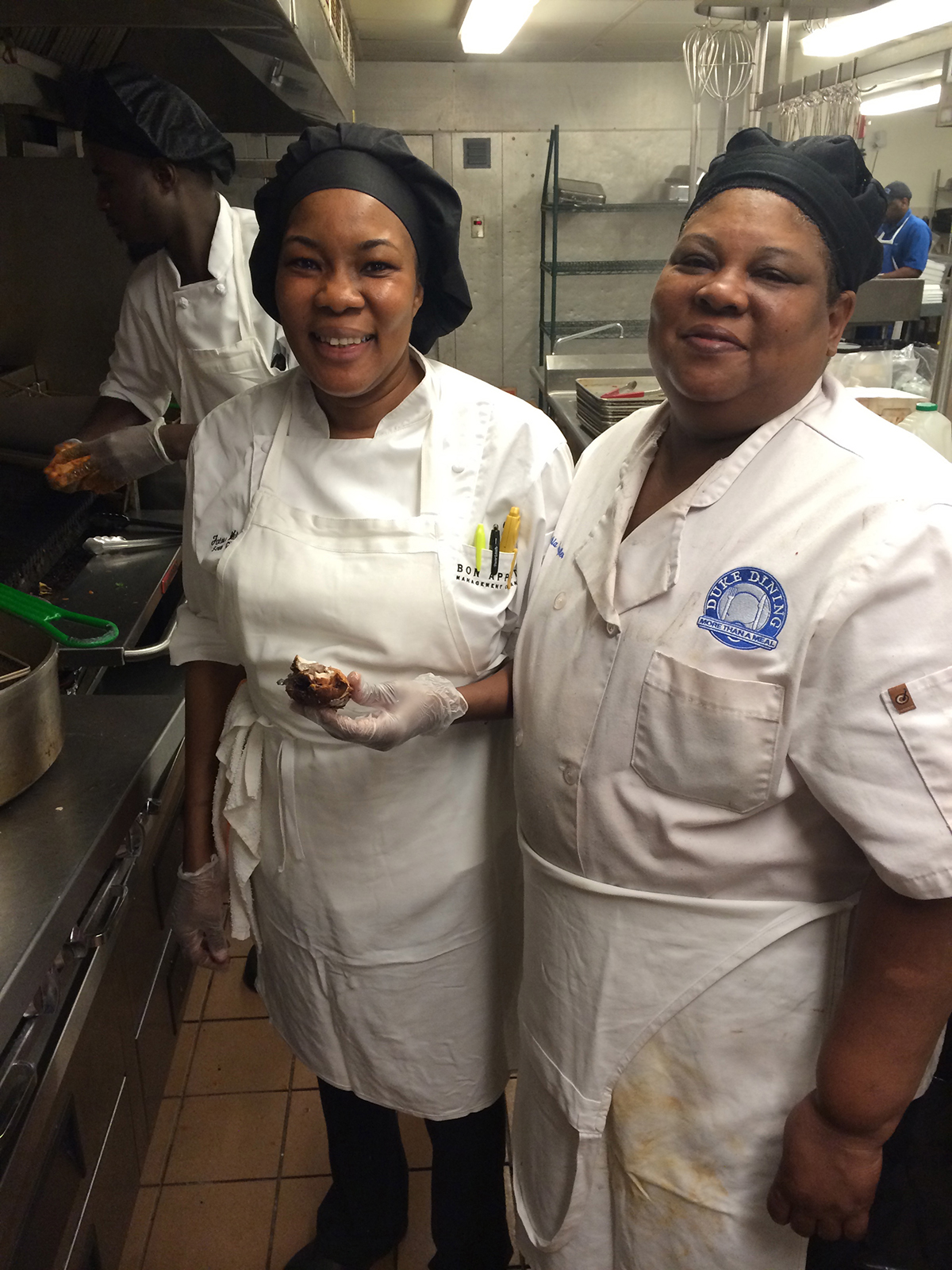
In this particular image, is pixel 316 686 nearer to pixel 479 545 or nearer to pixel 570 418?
pixel 479 545

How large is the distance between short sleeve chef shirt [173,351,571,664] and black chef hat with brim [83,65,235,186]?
0.93m

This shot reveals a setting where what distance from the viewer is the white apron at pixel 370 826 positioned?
1.28m

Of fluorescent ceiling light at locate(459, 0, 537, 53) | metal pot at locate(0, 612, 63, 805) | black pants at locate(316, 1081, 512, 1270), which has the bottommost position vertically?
black pants at locate(316, 1081, 512, 1270)

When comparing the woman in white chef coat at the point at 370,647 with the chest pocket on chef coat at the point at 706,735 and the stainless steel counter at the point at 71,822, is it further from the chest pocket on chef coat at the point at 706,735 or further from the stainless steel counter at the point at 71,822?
the chest pocket on chef coat at the point at 706,735

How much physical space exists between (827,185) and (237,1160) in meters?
2.10

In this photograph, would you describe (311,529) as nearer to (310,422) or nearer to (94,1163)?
(310,422)

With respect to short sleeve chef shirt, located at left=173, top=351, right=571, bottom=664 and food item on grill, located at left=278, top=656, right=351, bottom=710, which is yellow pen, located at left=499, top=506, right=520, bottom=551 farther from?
food item on grill, located at left=278, top=656, right=351, bottom=710

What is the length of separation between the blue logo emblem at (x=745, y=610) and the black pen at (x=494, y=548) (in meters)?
0.38

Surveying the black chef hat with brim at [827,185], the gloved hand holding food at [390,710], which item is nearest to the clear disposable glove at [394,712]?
the gloved hand holding food at [390,710]

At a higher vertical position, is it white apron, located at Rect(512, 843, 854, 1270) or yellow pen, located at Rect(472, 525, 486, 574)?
yellow pen, located at Rect(472, 525, 486, 574)

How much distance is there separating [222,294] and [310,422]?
37.0 inches

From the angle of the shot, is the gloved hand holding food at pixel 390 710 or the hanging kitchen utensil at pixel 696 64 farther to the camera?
the hanging kitchen utensil at pixel 696 64

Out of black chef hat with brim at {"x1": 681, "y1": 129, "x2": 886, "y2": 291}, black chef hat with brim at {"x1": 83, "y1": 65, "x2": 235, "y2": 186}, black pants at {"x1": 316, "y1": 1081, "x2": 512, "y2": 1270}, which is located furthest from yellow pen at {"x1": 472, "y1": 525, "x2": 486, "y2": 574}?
black chef hat with brim at {"x1": 83, "y1": 65, "x2": 235, "y2": 186}

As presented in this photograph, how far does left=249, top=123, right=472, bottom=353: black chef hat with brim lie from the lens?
1225mm
